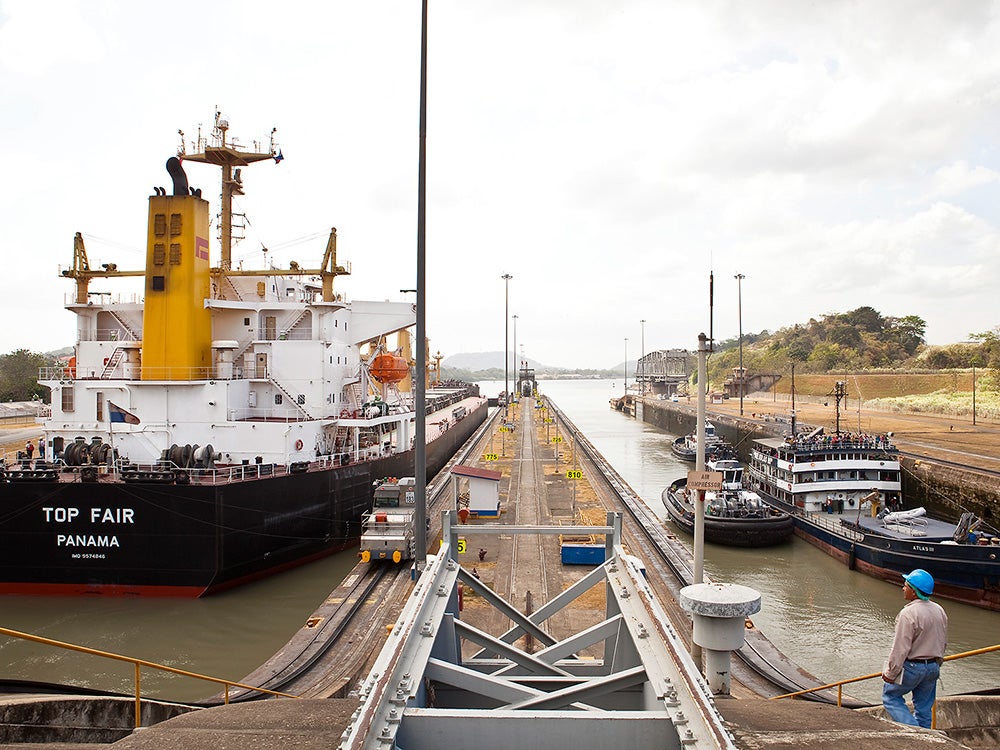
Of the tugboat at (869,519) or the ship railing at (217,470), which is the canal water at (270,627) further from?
the ship railing at (217,470)

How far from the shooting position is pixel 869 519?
23.7 m

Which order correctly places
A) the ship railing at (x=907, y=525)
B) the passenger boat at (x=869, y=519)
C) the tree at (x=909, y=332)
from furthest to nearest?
1. the tree at (x=909, y=332)
2. the ship railing at (x=907, y=525)
3. the passenger boat at (x=869, y=519)

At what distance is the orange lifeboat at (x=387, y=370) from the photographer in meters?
26.5

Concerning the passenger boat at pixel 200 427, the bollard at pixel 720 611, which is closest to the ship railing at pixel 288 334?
the passenger boat at pixel 200 427

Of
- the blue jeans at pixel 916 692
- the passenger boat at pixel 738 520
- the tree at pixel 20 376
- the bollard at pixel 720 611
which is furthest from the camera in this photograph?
the tree at pixel 20 376

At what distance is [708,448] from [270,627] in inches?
1221

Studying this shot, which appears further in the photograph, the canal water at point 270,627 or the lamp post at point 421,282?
the canal water at point 270,627

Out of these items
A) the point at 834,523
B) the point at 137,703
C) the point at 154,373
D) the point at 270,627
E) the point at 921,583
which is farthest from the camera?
the point at 834,523

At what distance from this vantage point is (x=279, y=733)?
4.28 metres

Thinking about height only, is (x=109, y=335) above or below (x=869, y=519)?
above

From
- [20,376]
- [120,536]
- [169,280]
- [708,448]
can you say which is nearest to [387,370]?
[169,280]

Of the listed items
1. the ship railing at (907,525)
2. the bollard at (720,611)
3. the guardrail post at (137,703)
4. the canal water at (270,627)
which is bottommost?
the canal water at (270,627)

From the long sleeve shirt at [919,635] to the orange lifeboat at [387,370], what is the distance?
22.2 m

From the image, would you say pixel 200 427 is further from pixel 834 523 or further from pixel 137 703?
pixel 834 523
